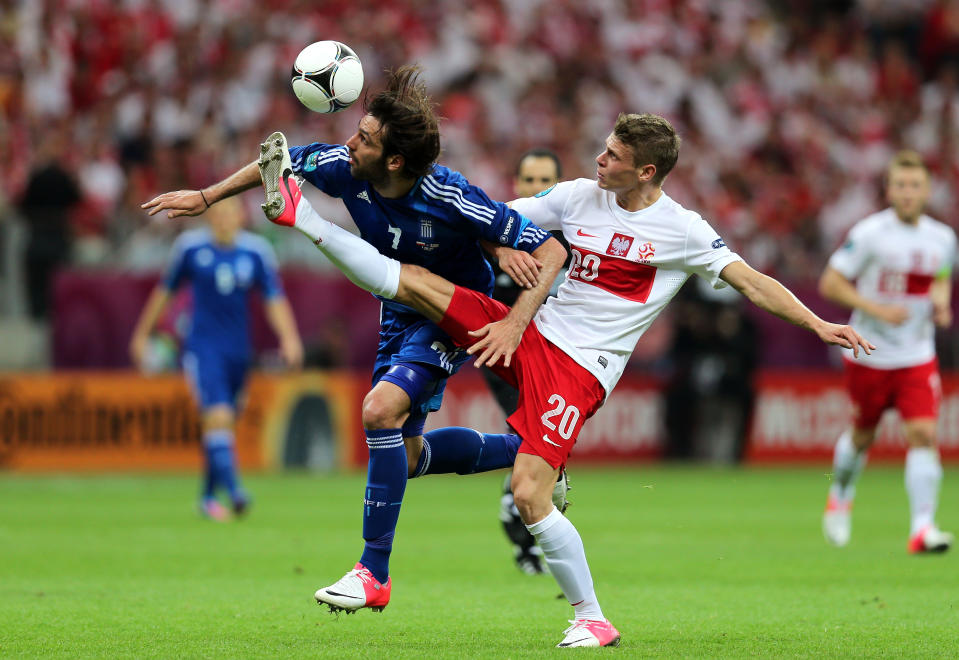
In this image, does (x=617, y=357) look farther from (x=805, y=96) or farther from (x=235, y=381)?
(x=805, y=96)

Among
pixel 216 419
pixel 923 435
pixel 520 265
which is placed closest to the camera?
pixel 520 265

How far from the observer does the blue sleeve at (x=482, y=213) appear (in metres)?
6.45

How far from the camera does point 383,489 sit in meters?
6.59

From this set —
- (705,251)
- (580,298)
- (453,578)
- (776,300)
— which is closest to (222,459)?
(453,578)

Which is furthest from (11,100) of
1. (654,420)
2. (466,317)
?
(466,317)

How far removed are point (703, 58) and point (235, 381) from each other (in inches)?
453

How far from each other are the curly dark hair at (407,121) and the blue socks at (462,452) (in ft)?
4.90

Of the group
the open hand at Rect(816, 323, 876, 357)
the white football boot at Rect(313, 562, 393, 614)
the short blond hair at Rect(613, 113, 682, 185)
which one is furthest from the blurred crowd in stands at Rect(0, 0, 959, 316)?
the open hand at Rect(816, 323, 876, 357)

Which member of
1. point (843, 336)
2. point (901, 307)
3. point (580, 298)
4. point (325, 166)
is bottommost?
point (843, 336)

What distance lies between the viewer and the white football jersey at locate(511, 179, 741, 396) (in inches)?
251

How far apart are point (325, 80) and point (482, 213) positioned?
37.9 inches

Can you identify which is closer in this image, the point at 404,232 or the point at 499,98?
the point at 404,232

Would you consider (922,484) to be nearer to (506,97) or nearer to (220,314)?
(220,314)

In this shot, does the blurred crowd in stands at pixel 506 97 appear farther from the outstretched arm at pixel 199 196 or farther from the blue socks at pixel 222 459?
the outstretched arm at pixel 199 196
